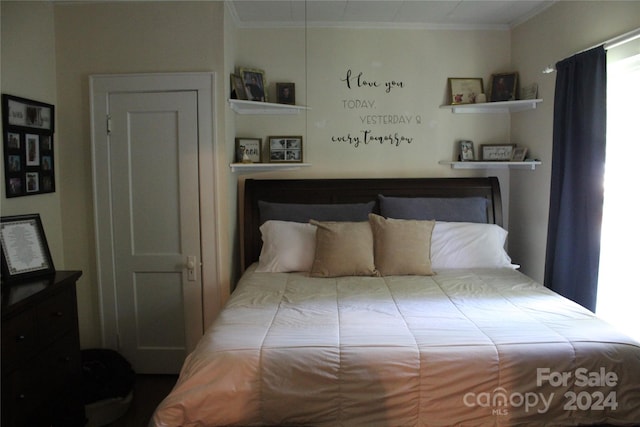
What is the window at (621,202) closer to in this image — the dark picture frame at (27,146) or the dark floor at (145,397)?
the dark floor at (145,397)

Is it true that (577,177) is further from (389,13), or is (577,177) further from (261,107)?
(261,107)

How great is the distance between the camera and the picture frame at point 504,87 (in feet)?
10.9

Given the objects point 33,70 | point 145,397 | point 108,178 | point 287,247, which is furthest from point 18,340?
point 33,70

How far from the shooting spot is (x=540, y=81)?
3098mm

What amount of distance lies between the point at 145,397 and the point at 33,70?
2079 millimetres

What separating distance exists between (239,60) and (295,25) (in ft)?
1.62

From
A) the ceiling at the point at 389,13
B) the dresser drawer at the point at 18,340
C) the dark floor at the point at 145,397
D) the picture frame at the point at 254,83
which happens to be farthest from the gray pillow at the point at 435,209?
the dresser drawer at the point at 18,340

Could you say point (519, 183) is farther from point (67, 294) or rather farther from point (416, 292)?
point (67, 294)

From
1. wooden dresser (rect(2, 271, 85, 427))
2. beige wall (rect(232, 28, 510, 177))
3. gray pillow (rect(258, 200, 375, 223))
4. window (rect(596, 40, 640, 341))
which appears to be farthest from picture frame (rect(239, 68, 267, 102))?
window (rect(596, 40, 640, 341))

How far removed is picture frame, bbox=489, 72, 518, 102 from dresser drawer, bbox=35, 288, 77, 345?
3.09m

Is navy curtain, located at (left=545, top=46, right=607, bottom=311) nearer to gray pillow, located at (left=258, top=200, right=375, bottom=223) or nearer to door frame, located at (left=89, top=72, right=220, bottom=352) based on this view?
gray pillow, located at (left=258, top=200, right=375, bottom=223)

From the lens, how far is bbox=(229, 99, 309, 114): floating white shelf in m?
3.12

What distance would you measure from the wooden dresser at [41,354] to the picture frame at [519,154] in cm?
297

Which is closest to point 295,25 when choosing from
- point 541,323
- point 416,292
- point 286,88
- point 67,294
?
point 286,88
